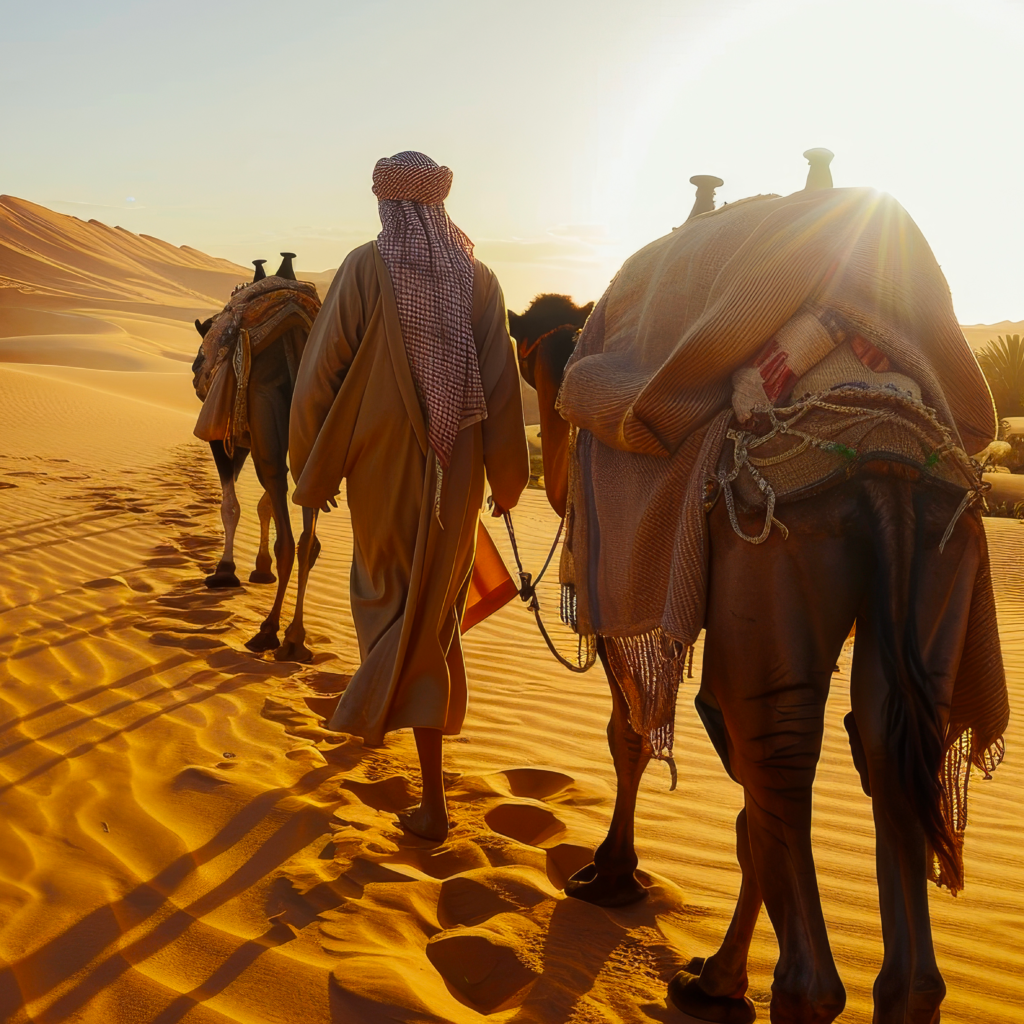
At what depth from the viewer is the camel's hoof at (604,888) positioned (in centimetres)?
333

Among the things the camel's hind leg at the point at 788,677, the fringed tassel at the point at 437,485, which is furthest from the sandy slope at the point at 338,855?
the fringed tassel at the point at 437,485

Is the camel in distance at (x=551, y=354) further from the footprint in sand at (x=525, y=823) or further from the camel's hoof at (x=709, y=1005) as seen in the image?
the camel's hoof at (x=709, y=1005)

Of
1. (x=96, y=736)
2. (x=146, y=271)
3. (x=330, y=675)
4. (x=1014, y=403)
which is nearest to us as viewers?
(x=96, y=736)

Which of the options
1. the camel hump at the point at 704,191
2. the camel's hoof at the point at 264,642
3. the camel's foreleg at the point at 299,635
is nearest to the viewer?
the camel hump at the point at 704,191

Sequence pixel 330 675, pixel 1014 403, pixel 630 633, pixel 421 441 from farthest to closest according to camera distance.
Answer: pixel 1014 403 < pixel 330 675 < pixel 421 441 < pixel 630 633

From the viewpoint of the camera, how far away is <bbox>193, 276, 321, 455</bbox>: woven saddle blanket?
21.7 feet

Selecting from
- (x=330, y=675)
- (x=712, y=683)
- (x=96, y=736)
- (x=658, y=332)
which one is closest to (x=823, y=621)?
(x=712, y=683)

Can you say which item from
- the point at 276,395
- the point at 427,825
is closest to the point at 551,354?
the point at 427,825

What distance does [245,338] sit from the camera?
6566mm

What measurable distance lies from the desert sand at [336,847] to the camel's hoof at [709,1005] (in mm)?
59

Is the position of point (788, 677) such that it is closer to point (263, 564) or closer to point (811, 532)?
point (811, 532)

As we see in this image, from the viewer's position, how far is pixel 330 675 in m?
5.83

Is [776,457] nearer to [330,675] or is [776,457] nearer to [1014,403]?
→ [330,675]

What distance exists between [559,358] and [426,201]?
0.95 metres
